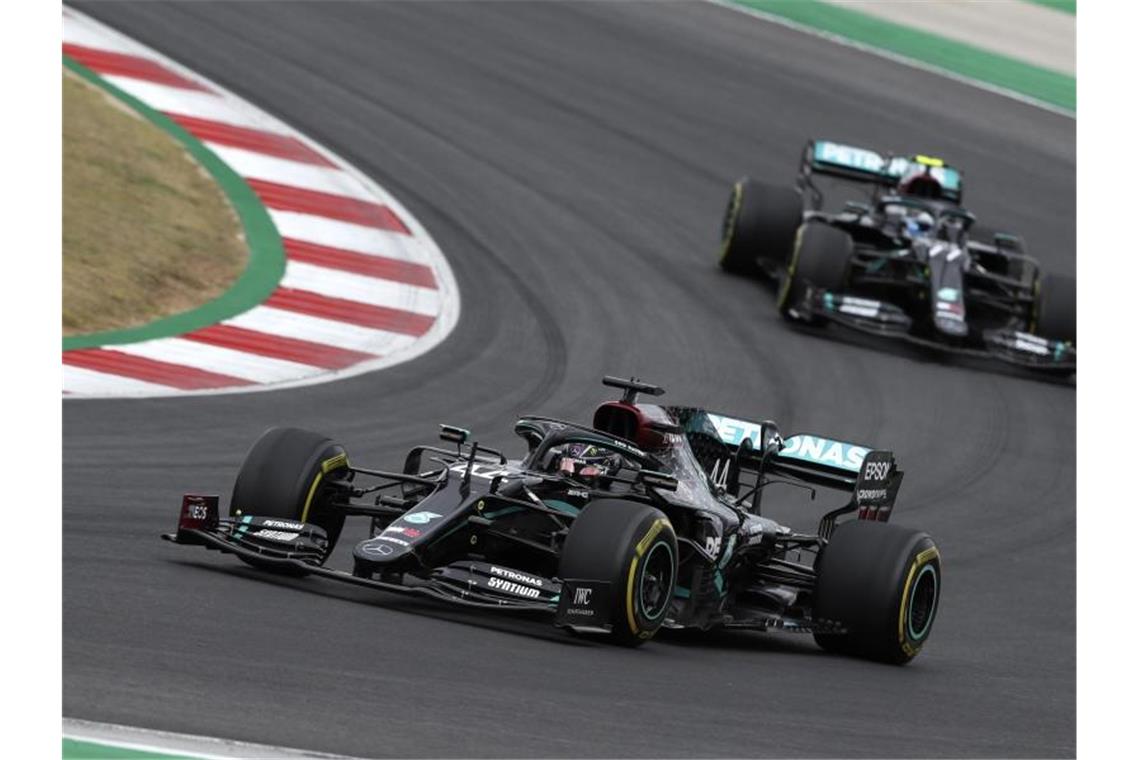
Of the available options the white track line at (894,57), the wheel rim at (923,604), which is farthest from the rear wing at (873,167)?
the wheel rim at (923,604)

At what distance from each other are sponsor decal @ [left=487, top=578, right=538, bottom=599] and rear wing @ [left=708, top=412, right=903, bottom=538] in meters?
2.49

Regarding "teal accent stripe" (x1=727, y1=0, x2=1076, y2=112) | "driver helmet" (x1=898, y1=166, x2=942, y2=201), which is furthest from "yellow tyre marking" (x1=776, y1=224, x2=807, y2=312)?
"teal accent stripe" (x1=727, y1=0, x2=1076, y2=112)

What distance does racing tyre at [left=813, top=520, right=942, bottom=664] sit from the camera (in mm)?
11188

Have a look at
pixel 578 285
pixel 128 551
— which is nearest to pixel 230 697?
pixel 128 551

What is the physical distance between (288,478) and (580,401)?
19.6 feet

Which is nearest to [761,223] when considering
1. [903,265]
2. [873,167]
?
[873,167]

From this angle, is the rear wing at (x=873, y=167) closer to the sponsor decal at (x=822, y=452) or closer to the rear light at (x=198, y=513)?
the sponsor decal at (x=822, y=452)

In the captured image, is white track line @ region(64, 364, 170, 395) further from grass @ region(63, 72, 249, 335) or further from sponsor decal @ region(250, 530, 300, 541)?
sponsor decal @ region(250, 530, 300, 541)

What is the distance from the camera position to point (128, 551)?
1033cm

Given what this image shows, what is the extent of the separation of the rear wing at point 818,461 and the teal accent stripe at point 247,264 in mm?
5473

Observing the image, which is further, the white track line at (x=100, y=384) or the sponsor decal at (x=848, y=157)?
the sponsor decal at (x=848, y=157)

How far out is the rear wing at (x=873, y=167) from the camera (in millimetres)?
21125

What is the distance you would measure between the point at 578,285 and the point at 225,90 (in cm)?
561

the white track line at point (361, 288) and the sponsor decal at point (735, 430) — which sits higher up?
the white track line at point (361, 288)
